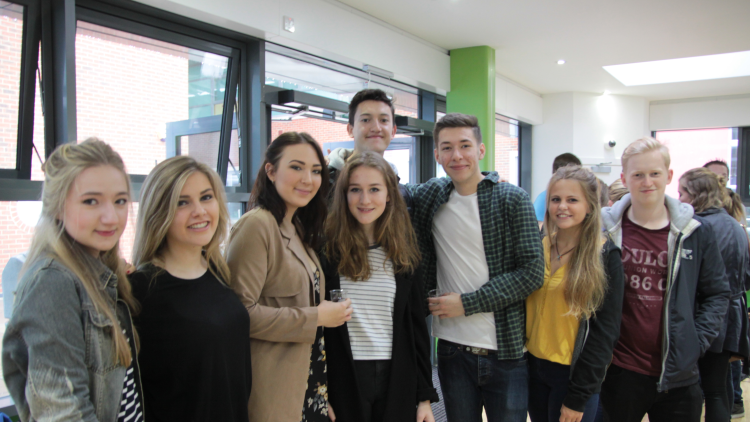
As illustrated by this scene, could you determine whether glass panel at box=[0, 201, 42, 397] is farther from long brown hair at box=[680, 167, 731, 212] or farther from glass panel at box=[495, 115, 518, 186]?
glass panel at box=[495, 115, 518, 186]

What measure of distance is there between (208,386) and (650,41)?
18.8 feet

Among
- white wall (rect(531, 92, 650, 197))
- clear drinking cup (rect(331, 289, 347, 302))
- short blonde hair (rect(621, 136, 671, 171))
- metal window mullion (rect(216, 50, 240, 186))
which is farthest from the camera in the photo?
white wall (rect(531, 92, 650, 197))

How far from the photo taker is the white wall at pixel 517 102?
657cm

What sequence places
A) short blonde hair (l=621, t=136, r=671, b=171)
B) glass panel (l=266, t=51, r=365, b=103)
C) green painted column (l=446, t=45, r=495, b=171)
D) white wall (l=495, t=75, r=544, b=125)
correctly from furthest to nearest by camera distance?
1. white wall (l=495, t=75, r=544, b=125)
2. green painted column (l=446, t=45, r=495, b=171)
3. glass panel (l=266, t=51, r=365, b=103)
4. short blonde hair (l=621, t=136, r=671, b=171)

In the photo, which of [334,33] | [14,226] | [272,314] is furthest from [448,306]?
[334,33]

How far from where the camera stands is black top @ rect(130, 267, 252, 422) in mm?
1264

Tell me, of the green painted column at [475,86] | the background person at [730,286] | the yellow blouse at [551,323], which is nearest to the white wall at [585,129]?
the green painted column at [475,86]

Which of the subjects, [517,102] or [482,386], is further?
[517,102]

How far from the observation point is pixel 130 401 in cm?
119

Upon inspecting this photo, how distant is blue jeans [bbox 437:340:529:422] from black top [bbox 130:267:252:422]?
0.90 meters

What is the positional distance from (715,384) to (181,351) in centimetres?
237

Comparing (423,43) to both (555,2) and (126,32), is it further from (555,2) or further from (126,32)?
(126,32)

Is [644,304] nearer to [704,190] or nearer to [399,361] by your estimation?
[399,361]

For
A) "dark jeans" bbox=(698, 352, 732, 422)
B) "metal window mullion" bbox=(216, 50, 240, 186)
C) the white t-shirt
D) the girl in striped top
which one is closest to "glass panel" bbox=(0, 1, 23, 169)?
"metal window mullion" bbox=(216, 50, 240, 186)
